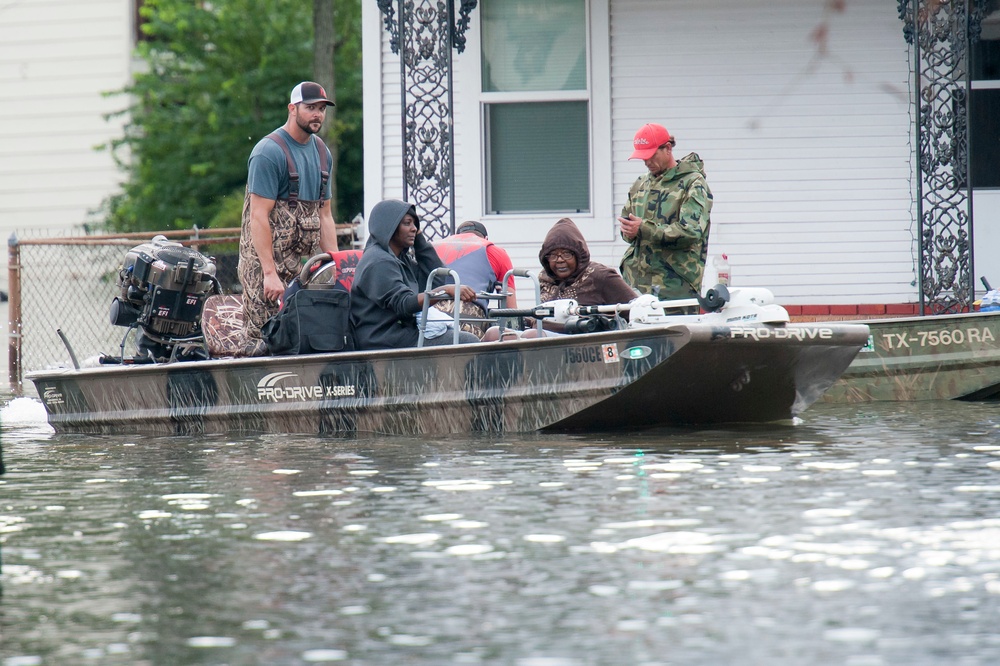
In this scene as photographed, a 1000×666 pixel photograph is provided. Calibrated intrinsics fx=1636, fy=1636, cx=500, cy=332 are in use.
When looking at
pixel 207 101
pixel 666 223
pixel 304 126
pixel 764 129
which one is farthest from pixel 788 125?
pixel 207 101

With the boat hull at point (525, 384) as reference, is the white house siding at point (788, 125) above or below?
above

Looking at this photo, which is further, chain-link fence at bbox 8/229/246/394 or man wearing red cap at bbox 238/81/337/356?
chain-link fence at bbox 8/229/246/394

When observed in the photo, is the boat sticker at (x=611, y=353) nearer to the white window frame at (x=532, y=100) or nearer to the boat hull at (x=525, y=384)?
the boat hull at (x=525, y=384)

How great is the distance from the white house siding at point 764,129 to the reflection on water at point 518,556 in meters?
6.36

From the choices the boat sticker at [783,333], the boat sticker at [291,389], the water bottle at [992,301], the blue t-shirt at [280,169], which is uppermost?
the blue t-shirt at [280,169]

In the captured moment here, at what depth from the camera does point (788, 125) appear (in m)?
15.3

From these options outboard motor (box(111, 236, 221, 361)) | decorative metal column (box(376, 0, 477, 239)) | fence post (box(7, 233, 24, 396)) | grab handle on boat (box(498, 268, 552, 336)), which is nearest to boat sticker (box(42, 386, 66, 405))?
outboard motor (box(111, 236, 221, 361))

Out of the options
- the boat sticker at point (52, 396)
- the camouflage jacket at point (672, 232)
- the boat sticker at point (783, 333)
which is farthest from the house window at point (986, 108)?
the boat sticker at point (52, 396)

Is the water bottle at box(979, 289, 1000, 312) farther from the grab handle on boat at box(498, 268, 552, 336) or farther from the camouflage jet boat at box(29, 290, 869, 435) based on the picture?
the grab handle on boat at box(498, 268, 552, 336)

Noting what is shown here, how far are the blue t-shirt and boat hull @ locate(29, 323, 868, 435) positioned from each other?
45.3 inches

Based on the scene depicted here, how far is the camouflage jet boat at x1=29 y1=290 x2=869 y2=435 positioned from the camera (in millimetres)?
9234

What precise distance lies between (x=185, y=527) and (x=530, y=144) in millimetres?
9435

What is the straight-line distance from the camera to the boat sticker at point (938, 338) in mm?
12125

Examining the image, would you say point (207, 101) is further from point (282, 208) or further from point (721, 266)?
point (282, 208)
